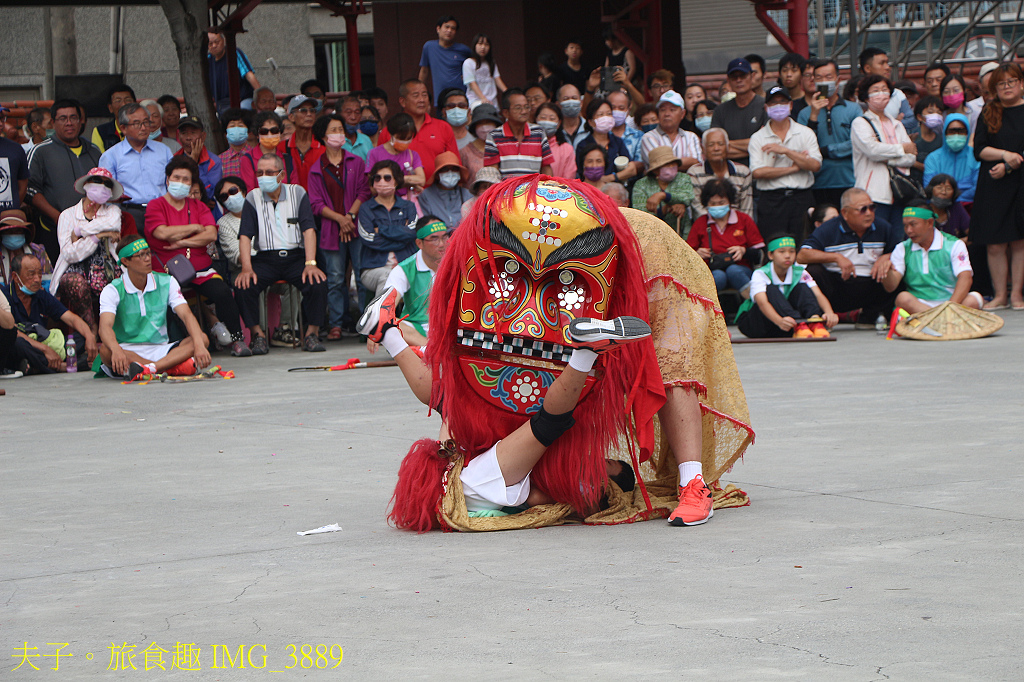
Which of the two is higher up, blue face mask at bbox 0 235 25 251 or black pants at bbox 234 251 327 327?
blue face mask at bbox 0 235 25 251

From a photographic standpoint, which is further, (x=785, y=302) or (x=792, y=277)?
(x=792, y=277)

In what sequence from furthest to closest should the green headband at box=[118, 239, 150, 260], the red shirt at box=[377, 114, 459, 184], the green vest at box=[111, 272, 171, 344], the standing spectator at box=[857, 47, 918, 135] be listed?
the standing spectator at box=[857, 47, 918, 135]
the red shirt at box=[377, 114, 459, 184]
the green vest at box=[111, 272, 171, 344]
the green headband at box=[118, 239, 150, 260]

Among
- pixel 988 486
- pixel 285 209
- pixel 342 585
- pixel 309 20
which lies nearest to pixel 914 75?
pixel 309 20

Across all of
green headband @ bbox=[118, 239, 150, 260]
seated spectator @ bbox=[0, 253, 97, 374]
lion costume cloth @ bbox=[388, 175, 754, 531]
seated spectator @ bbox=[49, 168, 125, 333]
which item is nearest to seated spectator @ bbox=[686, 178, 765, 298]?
green headband @ bbox=[118, 239, 150, 260]

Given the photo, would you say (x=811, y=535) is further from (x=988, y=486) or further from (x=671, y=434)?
(x=988, y=486)

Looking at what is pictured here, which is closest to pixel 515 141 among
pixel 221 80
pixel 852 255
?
pixel 852 255

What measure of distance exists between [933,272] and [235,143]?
625 centimetres

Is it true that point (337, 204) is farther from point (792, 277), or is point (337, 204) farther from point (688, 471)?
point (688, 471)

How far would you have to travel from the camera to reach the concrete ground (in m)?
2.51

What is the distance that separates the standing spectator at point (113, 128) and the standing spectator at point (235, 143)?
0.90 m

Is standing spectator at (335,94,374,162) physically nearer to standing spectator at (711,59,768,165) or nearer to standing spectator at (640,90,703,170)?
standing spectator at (640,90,703,170)

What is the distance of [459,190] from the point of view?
35.7 feet

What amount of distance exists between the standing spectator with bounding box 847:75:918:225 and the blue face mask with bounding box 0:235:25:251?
279 inches

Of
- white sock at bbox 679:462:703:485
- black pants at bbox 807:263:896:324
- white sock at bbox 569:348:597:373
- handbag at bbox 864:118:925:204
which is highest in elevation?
handbag at bbox 864:118:925:204
